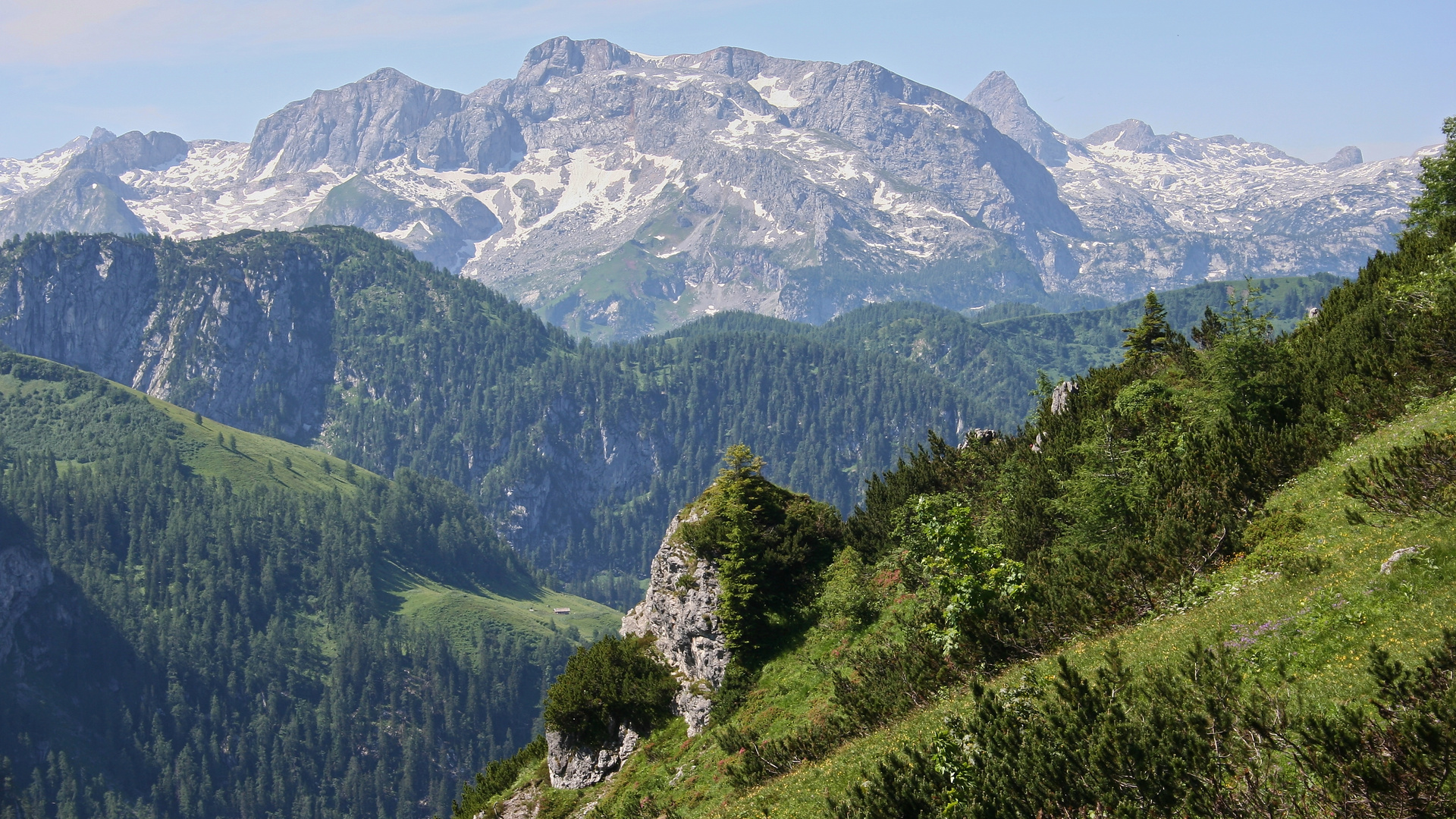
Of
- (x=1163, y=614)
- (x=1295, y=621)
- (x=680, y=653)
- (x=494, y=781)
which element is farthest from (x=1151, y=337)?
(x=494, y=781)

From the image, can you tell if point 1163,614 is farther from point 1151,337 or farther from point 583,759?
point 1151,337

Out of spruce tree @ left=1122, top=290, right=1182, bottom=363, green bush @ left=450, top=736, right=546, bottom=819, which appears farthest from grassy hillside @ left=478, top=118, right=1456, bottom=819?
green bush @ left=450, top=736, right=546, bottom=819

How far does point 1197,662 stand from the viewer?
24969mm

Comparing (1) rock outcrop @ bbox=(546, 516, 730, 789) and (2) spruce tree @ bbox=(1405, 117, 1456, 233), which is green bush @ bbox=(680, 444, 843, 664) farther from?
(2) spruce tree @ bbox=(1405, 117, 1456, 233)

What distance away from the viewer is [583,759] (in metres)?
61.4

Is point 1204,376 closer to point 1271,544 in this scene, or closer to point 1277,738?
point 1271,544

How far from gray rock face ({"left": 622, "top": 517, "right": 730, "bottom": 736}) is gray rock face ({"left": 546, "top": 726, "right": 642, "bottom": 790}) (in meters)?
4.03

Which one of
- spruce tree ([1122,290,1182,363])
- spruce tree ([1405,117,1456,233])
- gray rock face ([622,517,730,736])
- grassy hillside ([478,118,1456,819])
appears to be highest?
spruce tree ([1405,117,1456,233])

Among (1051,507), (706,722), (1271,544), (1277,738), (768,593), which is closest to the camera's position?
(1277,738)

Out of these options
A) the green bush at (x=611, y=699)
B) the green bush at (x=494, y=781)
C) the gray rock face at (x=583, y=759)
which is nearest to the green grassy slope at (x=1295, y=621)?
the green bush at (x=611, y=699)

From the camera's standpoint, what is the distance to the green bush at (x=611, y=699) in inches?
2371

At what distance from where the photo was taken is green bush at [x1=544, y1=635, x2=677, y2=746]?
198 feet

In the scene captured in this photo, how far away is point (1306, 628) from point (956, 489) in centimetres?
4002

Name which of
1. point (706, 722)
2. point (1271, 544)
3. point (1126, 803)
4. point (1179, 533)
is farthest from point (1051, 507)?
point (1126, 803)
